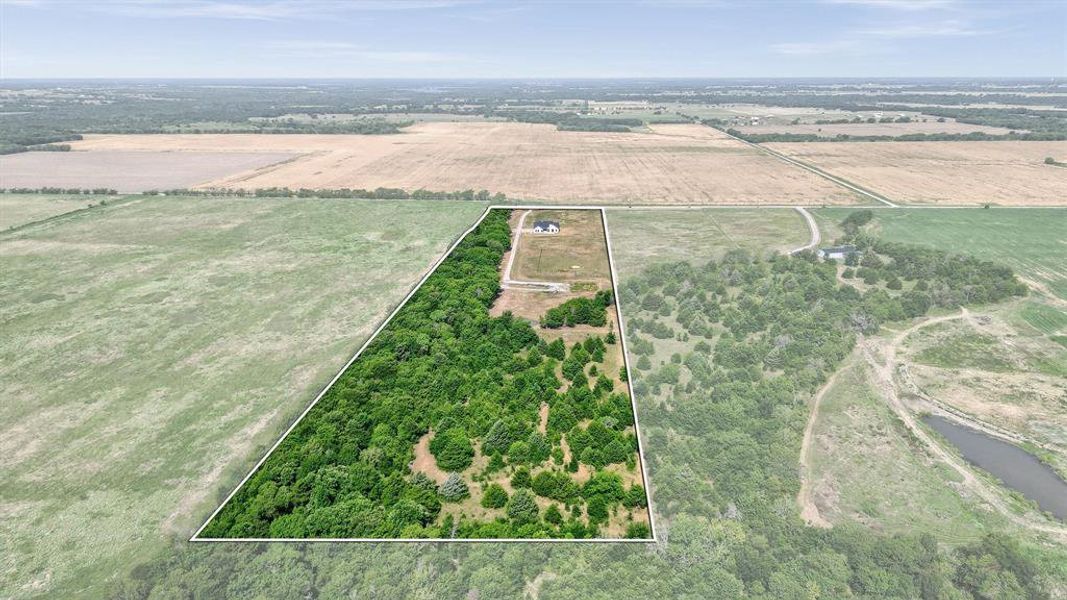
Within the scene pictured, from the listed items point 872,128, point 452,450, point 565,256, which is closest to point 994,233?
point 565,256

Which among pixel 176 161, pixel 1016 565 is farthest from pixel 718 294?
pixel 176 161

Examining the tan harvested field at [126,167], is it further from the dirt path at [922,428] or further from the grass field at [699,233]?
the dirt path at [922,428]

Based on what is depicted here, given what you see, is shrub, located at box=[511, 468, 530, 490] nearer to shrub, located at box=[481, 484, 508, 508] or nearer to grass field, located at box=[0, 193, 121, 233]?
shrub, located at box=[481, 484, 508, 508]

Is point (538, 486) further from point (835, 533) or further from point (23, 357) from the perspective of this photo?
point (23, 357)

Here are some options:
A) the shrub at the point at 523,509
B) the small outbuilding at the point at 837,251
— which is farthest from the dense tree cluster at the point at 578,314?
the small outbuilding at the point at 837,251

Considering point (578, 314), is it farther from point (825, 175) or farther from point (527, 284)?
point (825, 175)

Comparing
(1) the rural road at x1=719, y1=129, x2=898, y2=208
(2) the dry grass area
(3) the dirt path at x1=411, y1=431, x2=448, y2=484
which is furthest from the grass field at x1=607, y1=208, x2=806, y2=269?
(3) the dirt path at x1=411, y1=431, x2=448, y2=484
